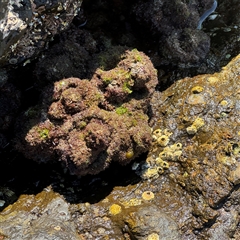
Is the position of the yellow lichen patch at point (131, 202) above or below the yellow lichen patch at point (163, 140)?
below

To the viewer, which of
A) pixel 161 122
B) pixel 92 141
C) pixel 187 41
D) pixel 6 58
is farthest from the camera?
pixel 187 41

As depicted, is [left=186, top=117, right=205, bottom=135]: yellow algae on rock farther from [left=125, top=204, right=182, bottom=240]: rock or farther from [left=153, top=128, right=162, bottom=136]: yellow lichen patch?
[left=125, top=204, right=182, bottom=240]: rock

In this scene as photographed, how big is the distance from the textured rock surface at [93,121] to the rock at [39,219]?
52 centimetres

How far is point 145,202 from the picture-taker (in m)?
4.67

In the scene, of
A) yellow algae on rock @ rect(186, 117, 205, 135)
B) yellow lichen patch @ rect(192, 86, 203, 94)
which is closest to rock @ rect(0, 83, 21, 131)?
yellow algae on rock @ rect(186, 117, 205, 135)

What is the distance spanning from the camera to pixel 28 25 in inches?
146

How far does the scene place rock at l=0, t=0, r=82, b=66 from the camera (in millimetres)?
3338

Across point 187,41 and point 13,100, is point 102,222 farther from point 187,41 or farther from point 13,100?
point 187,41

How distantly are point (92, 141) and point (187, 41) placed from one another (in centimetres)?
261

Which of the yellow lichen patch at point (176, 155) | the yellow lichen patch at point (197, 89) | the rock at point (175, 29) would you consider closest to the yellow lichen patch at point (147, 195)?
the yellow lichen patch at point (176, 155)

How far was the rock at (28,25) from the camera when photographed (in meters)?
3.34

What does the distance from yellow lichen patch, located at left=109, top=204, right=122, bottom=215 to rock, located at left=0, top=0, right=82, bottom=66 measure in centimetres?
223

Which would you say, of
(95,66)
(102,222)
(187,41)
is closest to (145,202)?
(102,222)

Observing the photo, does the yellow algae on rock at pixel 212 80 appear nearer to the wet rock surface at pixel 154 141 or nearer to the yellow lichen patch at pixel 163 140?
the wet rock surface at pixel 154 141
